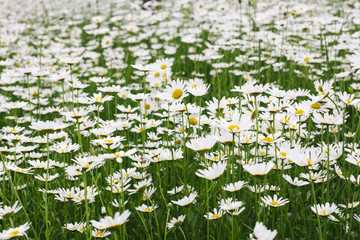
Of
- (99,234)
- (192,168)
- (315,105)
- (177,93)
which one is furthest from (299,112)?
(99,234)

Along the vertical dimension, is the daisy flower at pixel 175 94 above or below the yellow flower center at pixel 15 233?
above

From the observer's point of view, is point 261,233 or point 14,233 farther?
point 14,233

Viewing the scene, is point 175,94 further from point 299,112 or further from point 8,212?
point 8,212

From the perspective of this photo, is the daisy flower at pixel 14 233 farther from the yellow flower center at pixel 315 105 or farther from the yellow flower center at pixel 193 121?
the yellow flower center at pixel 315 105

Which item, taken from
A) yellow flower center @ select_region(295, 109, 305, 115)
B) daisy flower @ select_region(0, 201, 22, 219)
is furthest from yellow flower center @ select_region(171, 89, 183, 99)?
daisy flower @ select_region(0, 201, 22, 219)

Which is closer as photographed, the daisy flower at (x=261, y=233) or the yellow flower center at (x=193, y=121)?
the daisy flower at (x=261, y=233)

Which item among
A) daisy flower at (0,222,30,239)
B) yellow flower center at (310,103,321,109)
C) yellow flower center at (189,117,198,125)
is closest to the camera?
daisy flower at (0,222,30,239)

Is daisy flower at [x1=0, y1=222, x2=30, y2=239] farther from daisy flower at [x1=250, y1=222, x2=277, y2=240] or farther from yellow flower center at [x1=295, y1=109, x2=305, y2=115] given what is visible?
yellow flower center at [x1=295, y1=109, x2=305, y2=115]

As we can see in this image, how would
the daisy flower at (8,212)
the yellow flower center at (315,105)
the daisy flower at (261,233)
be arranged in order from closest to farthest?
the daisy flower at (261,233)
the daisy flower at (8,212)
the yellow flower center at (315,105)

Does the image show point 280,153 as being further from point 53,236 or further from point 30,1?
point 30,1

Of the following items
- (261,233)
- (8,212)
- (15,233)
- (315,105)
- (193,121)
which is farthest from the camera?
(193,121)

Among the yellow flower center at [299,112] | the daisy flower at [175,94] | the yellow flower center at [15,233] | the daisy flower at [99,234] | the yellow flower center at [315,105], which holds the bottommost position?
the daisy flower at [99,234]

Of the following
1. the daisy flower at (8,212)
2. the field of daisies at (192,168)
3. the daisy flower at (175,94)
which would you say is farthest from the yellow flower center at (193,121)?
the daisy flower at (8,212)

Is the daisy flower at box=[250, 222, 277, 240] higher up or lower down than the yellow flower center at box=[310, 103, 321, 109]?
lower down
